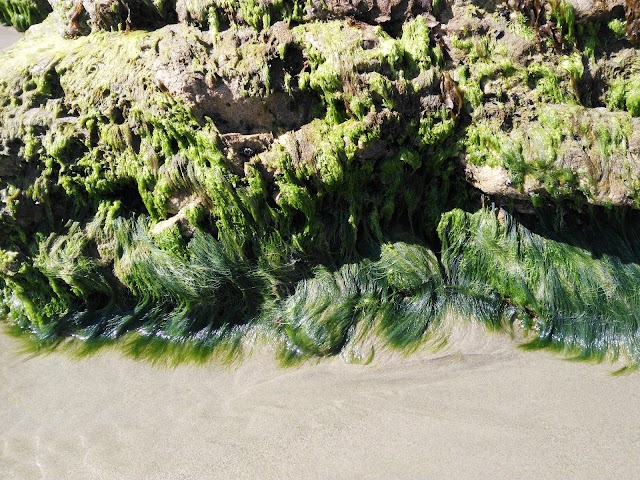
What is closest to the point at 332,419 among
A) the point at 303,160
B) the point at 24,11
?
the point at 303,160

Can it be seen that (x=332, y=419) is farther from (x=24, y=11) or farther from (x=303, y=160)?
(x=24, y=11)

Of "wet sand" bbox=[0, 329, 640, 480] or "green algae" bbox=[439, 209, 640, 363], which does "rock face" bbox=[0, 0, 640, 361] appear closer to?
"green algae" bbox=[439, 209, 640, 363]

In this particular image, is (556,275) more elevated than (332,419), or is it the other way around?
(556,275)

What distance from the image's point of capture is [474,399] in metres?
2.52

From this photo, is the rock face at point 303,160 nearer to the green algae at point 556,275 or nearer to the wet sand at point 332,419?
the green algae at point 556,275

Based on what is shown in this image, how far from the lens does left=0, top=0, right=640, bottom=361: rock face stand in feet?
8.89


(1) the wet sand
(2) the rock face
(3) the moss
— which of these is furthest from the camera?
(3) the moss

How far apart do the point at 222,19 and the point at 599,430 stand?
8.32 feet

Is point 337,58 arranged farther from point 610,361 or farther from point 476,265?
point 610,361

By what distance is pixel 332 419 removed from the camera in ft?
8.23

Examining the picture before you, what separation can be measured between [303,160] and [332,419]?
1.21m

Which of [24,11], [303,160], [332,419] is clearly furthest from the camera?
[24,11]

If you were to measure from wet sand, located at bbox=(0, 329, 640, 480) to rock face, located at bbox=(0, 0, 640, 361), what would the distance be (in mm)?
227

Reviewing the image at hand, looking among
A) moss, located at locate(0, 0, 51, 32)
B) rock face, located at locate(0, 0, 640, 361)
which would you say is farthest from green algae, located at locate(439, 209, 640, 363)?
moss, located at locate(0, 0, 51, 32)
